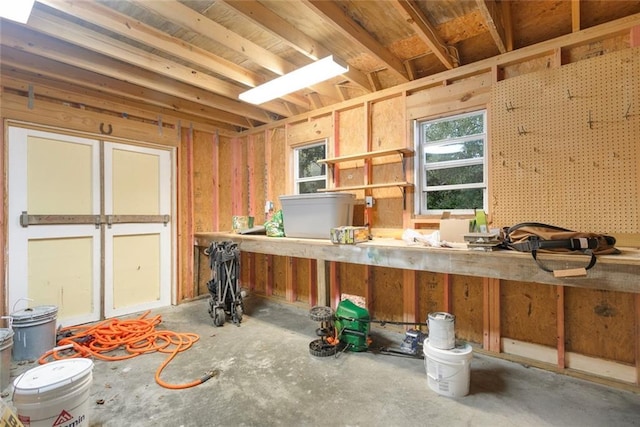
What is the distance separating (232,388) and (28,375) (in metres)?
1.09

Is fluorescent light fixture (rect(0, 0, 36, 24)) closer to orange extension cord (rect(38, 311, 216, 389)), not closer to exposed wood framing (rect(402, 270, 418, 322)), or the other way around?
orange extension cord (rect(38, 311, 216, 389))

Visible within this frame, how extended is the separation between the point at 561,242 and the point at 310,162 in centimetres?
285

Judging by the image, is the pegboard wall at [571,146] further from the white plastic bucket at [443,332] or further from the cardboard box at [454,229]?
the white plastic bucket at [443,332]

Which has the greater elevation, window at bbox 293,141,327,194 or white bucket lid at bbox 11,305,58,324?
window at bbox 293,141,327,194

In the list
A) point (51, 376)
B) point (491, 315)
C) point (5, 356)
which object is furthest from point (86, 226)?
point (491, 315)

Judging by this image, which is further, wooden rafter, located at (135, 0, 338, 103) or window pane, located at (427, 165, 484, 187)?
window pane, located at (427, 165, 484, 187)

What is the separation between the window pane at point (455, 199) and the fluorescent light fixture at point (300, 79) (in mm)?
1431

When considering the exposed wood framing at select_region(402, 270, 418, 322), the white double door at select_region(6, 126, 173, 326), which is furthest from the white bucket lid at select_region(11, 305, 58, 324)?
the exposed wood framing at select_region(402, 270, 418, 322)

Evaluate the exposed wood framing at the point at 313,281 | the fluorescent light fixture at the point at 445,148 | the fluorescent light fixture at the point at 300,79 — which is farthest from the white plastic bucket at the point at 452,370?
the fluorescent light fixture at the point at 300,79

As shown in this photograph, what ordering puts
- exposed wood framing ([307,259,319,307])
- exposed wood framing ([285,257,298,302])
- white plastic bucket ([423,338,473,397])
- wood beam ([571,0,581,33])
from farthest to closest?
exposed wood framing ([285,257,298,302]) → exposed wood framing ([307,259,319,307]) → wood beam ([571,0,581,33]) → white plastic bucket ([423,338,473,397])

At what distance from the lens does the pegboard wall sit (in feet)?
6.56

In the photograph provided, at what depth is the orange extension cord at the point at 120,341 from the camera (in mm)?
2529

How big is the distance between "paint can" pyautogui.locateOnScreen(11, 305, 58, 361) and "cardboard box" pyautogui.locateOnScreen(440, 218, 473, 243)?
3378mm

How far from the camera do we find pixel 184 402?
1.92m
